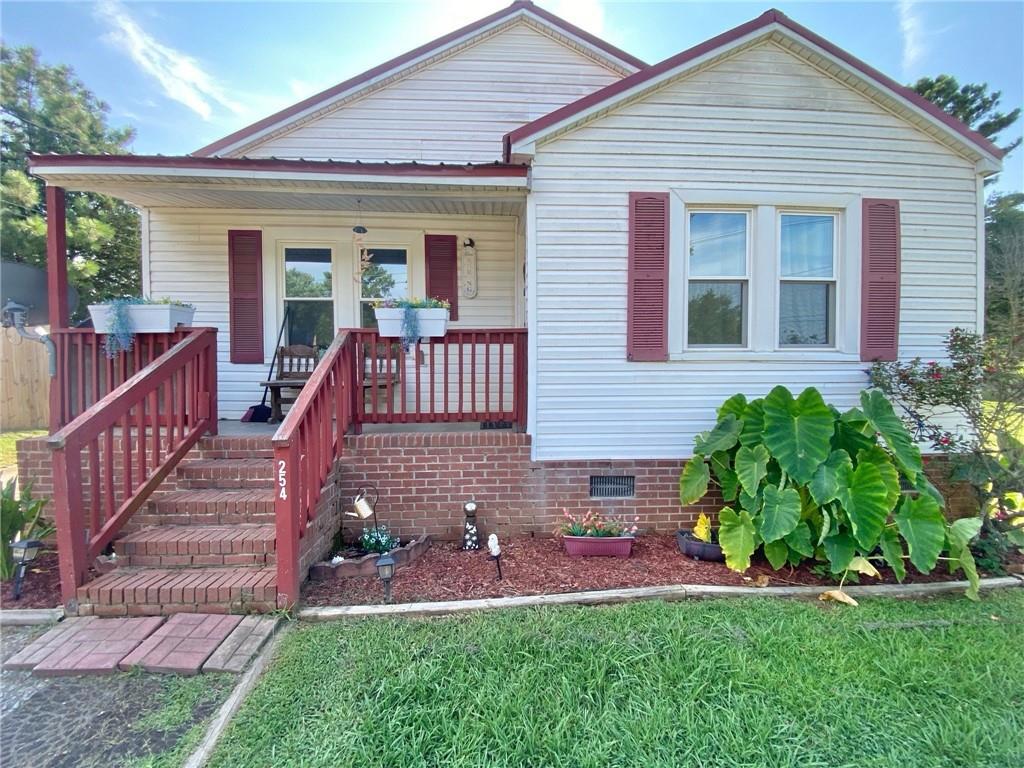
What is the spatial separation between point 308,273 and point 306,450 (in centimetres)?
325

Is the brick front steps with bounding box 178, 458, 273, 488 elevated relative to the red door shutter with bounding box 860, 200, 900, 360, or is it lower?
lower

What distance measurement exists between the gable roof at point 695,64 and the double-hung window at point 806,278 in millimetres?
1262

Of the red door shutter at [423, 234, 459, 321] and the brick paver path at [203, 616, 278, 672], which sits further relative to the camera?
the red door shutter at [423, 234, 459, 321]

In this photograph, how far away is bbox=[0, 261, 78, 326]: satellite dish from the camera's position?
164 inches

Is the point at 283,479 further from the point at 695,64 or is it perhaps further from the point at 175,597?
the point at 695,64

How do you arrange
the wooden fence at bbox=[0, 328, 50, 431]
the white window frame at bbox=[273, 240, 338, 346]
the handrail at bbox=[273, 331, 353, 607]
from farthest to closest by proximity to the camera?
1. the wooden fence at bbox=[0, 328, 50, 431]
2. the white window frame at bbox=[273, 240, 338, 346]
3. the handrail at bbox=[273, 331, 353, 607]

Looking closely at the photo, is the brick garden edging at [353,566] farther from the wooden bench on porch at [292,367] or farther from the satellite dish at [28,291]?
the satellite dish at [28,291]

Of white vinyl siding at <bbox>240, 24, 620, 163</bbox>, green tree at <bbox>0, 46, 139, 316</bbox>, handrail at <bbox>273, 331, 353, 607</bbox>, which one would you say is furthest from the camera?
green tree at <bbox>0, 46, 139, 316</bbox>

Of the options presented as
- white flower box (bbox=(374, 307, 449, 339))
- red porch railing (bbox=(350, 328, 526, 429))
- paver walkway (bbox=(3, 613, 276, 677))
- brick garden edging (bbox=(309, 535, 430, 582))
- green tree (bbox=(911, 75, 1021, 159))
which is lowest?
paver walkway (bbox=(3, 613, 276, 677))

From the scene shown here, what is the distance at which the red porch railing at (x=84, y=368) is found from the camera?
4.13 m

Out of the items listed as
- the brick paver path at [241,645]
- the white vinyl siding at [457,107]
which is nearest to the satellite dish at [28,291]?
the white vinyl siding at [457,107]

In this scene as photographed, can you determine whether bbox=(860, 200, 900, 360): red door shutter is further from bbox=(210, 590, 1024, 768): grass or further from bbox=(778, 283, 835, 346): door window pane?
bbox=(210, 590, 1024, 768): grass

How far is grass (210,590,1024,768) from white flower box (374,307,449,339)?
2.35m

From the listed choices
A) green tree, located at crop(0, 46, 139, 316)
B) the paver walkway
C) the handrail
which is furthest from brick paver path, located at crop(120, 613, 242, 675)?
green tree, located at crop(0, 46, 139, 316)
